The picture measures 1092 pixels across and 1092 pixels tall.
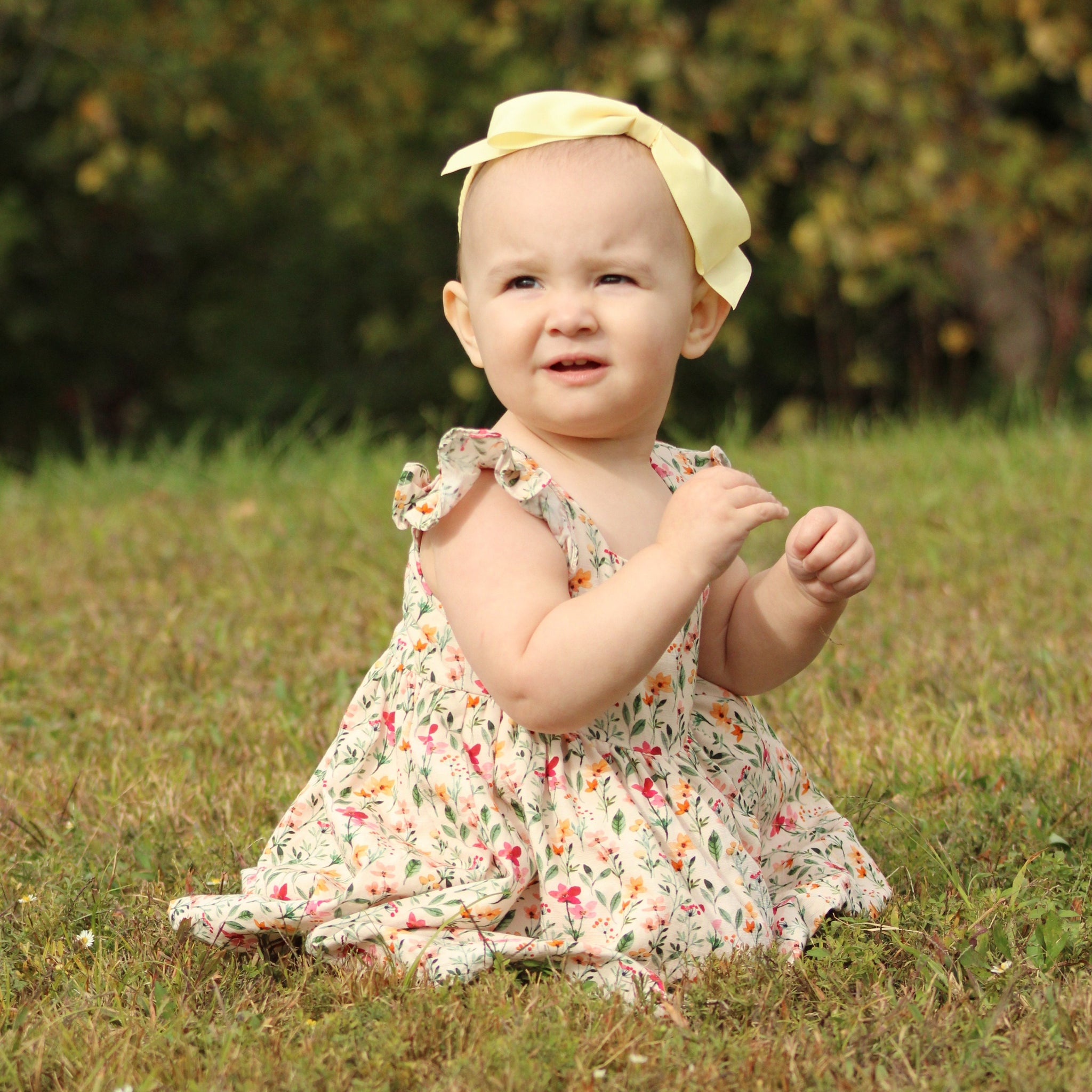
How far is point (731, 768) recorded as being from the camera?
7.09ft

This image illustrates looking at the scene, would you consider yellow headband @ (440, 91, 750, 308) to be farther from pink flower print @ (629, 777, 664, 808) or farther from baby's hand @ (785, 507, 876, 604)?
pink flower print @ (629, 777, 664, 808)

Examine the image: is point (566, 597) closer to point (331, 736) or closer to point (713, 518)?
point (713, 518)

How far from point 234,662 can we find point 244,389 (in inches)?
320

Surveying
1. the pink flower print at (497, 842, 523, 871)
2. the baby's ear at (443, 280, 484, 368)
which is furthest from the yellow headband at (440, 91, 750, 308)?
the pink flower print at (497, 842, 523, 871)

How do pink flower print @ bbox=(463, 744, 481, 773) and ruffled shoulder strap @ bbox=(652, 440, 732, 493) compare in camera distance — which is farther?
ruffled shoulder strap @ bbox=(652, 440, 732, 493)

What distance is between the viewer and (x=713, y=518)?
1850 mm

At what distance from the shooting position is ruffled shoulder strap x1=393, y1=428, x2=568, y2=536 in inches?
76.5

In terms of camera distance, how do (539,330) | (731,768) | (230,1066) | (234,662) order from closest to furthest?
(230,1066) < (539,330) < (731,768) < (234,662)

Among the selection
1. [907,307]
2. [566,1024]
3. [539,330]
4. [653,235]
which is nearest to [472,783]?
[566,1024]

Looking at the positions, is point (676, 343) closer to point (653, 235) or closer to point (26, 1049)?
point (653, 235)

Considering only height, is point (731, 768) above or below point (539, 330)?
below

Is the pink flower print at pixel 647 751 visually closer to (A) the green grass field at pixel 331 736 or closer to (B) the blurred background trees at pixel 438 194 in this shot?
(A) the green grass field at pixel 331 736

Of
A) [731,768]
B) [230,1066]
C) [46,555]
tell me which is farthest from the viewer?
[46,555]

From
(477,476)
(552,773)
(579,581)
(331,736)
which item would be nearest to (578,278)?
(477,476)
